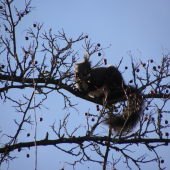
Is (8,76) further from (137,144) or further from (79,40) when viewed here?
(137,144)

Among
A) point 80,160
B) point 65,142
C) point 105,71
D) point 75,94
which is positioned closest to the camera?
point 65,142

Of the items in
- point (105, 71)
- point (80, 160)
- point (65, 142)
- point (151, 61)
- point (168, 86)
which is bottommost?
point (80, 160)

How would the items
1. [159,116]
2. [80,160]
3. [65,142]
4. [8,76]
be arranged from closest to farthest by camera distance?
[159,116] < [65,142] < [80,160] < [8,76]

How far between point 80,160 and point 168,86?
74.2 inches

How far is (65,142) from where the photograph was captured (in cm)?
285

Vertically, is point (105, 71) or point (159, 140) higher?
point (105, 71)

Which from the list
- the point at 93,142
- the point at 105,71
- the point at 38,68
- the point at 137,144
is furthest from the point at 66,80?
the point at 105,71

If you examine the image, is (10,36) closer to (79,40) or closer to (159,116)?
(79,40)

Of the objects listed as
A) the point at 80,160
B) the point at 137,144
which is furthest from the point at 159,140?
the point at 80,160

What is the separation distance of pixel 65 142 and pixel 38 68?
1.16 m

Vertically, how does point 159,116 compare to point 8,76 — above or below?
below

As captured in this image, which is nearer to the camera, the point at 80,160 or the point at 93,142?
the point at 93,142

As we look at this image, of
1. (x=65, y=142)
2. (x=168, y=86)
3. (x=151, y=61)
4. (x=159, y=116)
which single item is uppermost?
(x=151, y=61)

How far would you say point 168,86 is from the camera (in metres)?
3.64
